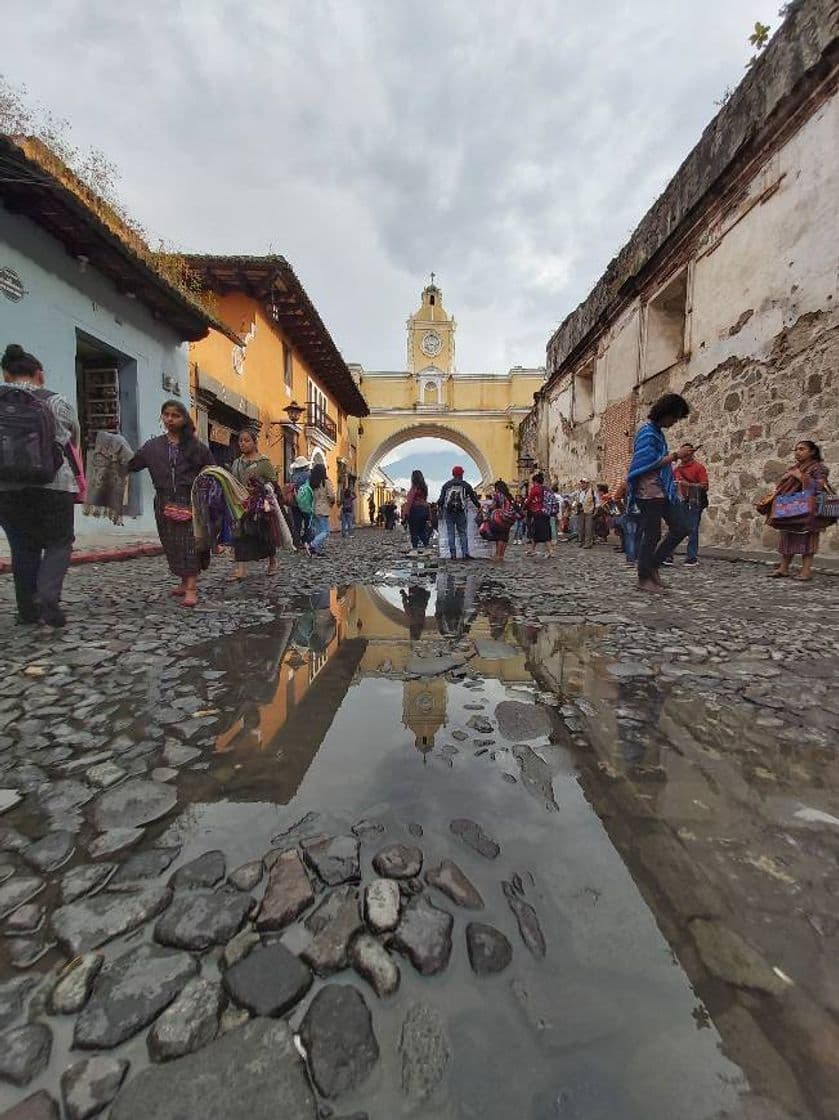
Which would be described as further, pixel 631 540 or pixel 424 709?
pixel 631 540

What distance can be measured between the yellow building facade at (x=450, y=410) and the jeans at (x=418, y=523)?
85.0 feet

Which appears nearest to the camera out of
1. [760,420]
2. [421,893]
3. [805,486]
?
[421,893]

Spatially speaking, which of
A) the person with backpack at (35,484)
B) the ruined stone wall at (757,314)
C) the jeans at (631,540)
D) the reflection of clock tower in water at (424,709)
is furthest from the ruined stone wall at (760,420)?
the person with backpack at (35,484)

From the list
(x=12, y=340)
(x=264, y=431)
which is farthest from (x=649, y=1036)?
(x=264, y=431)

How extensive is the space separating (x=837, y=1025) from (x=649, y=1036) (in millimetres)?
300

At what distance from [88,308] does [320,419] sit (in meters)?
13.6

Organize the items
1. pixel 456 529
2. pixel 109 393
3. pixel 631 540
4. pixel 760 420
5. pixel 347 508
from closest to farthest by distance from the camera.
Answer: pixel 760 420 → pixel 631 540 → pixel 109 393 → pixel 456 529 → pixel 347 508

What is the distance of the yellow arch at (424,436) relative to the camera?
36.6 meters

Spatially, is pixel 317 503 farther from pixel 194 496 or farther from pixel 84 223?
pixel 194 496

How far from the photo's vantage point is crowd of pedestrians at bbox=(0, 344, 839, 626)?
10.5 feet

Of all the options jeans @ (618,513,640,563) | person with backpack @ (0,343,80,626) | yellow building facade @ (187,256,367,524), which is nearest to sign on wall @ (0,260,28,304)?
person with backpack @ (0,343,80,626)

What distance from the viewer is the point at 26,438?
10.1 ft

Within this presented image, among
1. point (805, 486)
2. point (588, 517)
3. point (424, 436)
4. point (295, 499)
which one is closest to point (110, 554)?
point (295, 499)

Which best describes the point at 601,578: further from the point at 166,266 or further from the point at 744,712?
the point at 166,266
